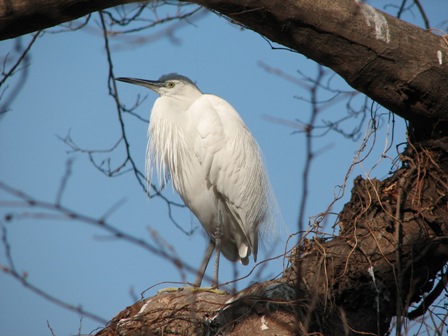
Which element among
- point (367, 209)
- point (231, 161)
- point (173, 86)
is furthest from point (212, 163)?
point (367, 209)

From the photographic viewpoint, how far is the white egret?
171 inches

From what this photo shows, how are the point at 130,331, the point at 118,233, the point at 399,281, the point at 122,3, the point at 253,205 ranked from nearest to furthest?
the point at 118,233 < the point at 122,3 < the point at 399,281 < the point at 130,331 < the point at 253,205

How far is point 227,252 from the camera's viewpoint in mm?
4785

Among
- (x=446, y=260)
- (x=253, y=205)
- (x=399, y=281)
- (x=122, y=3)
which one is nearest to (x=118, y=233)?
(x=122, y=3)

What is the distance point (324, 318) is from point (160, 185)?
2.02 meters

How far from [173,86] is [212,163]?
2.74 feet

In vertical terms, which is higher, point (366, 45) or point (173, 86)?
point (173, 86)

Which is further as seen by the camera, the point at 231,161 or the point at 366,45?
the point at 231,161

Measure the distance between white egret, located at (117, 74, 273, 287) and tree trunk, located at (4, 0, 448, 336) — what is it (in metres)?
1.11

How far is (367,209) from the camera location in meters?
3.25

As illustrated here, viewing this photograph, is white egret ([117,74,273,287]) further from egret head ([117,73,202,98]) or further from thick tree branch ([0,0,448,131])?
thick tree branch ([0,0,448,131])

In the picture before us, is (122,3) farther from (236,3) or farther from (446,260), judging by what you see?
(446,260)

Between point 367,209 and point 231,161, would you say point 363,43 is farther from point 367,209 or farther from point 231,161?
point 231,161

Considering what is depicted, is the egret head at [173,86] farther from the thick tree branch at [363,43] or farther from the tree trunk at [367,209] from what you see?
the thick tree branch at [363,43]
